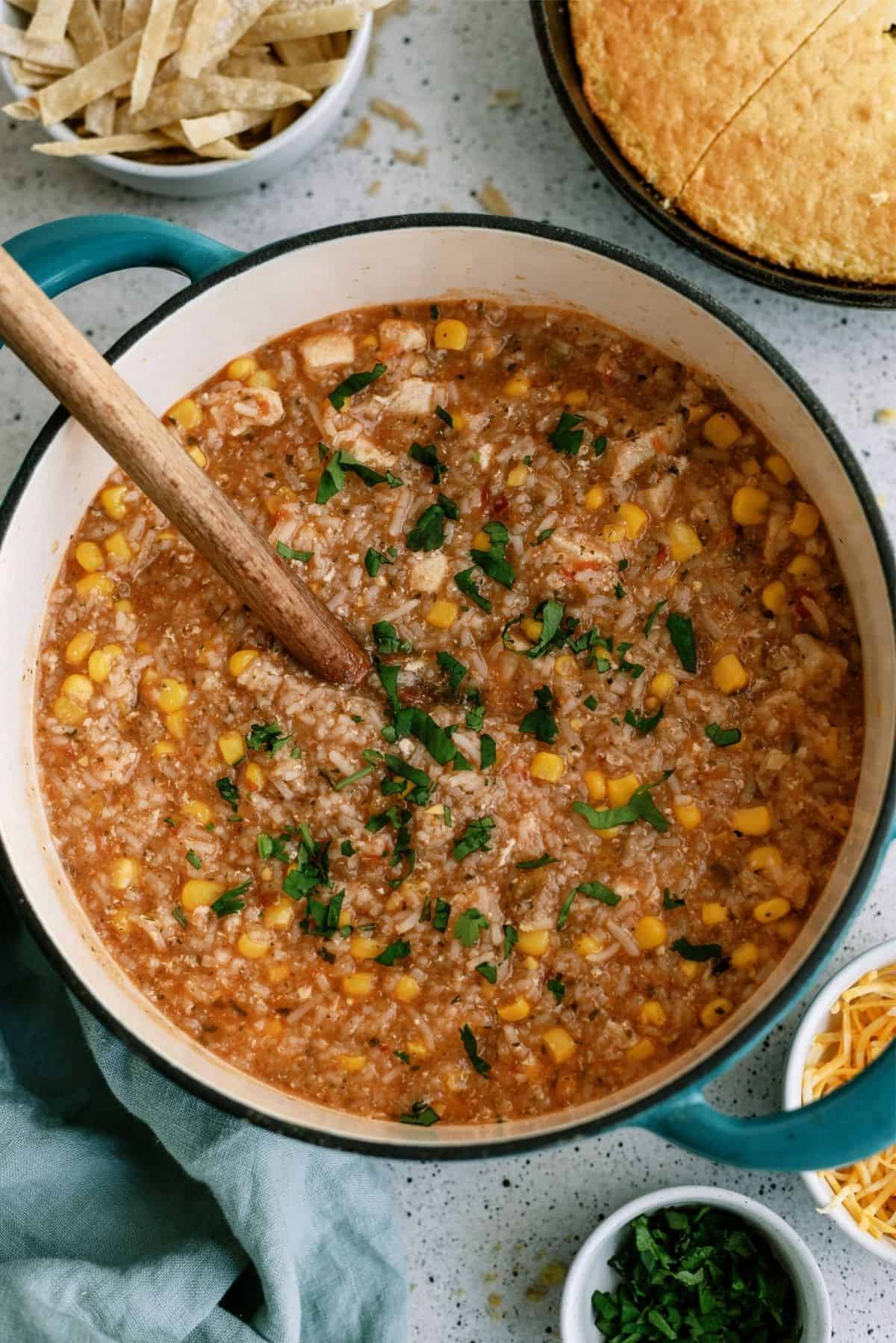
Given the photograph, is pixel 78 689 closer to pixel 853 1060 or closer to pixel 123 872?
pixel 123 872

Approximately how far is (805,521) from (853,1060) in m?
1.53

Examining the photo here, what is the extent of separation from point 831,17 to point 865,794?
6.63 feet

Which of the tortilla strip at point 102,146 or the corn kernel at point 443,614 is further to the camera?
the tortilla strip at point 102,146

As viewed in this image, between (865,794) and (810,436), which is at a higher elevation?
(810,436)

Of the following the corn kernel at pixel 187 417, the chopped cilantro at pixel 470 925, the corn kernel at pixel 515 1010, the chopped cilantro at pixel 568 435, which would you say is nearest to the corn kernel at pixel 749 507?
the chopped cilantro at pixel 568 435

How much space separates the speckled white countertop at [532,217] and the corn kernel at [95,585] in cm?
71

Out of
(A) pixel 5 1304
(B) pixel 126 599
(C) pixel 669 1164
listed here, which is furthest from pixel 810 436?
(A) pixel 5 1304

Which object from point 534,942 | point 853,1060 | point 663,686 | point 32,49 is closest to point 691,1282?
point 853,1060

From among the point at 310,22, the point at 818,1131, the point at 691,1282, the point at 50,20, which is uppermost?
the point at 310,22

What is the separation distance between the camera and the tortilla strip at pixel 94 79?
3527 mm

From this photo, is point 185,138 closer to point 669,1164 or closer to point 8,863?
point 8,863

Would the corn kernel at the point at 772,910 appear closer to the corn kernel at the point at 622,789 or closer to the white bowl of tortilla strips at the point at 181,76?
the corn kernel at the point at 622,789

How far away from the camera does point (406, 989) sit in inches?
128

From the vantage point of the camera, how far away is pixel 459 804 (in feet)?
10.6
